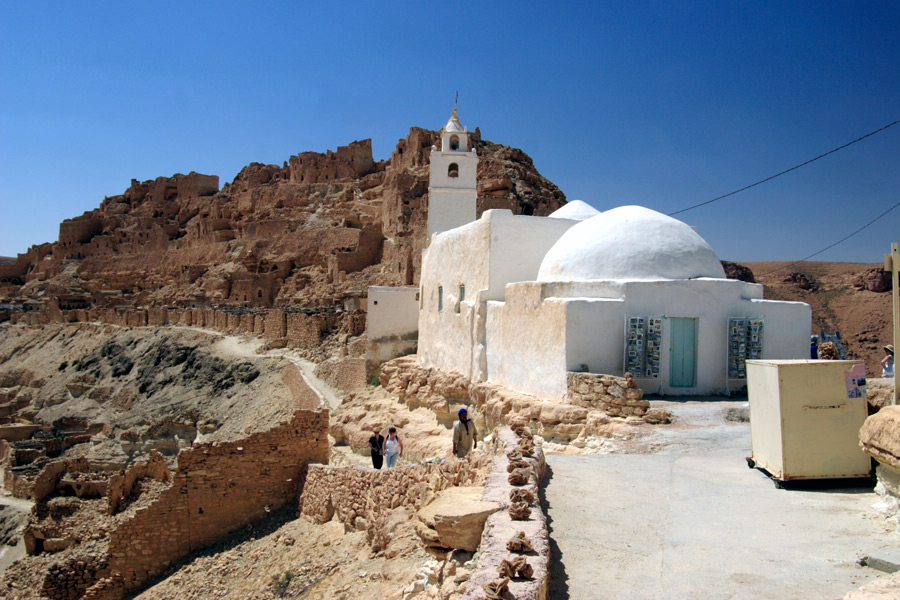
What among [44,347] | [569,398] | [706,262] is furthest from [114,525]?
[44,347]

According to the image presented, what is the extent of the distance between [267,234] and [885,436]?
36.3 m

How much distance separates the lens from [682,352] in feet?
29.9

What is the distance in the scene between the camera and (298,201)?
4231cm

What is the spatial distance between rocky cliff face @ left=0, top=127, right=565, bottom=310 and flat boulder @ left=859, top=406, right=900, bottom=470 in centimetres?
1813

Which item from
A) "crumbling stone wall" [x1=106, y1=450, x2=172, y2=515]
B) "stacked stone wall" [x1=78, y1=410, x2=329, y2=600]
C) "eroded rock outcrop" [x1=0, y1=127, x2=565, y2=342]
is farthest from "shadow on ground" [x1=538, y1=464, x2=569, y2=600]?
"eroded rock outcrop" [x1=0, y1=127, x2=565, y2=342]

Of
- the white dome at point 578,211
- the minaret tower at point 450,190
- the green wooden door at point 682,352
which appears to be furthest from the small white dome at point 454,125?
the green wooden door at point 682,352

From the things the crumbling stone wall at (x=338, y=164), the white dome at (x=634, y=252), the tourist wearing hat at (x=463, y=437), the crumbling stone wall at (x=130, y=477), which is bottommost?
the crumbling stone wall at (x=130, y=477)

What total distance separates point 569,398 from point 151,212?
2006 inches

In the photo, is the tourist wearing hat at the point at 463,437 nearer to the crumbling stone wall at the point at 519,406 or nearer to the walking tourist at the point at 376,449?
the crumbling stone wall at the point at 519,406

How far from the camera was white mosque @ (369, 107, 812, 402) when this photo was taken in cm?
887

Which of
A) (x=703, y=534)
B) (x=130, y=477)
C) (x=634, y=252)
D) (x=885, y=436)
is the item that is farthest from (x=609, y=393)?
(x=130, y=477)

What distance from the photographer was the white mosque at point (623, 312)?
8867 mm

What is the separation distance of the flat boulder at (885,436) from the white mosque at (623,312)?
4768mm

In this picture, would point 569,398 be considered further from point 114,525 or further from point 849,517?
point 114,525
